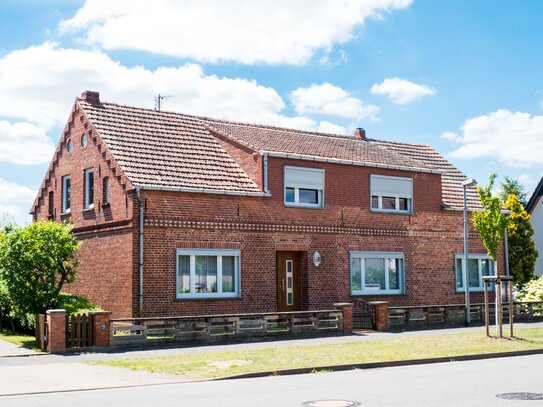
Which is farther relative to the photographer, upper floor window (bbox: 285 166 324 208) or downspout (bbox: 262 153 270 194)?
upper floor window (bbox: 285 166 324 208)

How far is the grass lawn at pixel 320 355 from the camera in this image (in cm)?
1448

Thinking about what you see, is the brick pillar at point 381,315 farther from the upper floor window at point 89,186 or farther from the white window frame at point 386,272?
the upper floor window at point 89,186

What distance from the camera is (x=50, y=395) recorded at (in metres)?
11.8

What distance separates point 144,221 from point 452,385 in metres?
12.7

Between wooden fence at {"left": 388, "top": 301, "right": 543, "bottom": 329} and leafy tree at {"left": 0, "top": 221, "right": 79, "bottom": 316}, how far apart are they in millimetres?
10596

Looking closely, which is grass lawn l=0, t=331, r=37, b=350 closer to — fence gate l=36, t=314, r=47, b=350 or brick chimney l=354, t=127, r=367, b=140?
fence gate l=36, t=314, r=47, b=350

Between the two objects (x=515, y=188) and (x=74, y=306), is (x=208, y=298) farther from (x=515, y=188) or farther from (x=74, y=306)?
(x=515, y=188)

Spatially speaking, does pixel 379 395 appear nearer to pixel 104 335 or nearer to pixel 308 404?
pixel 308 404

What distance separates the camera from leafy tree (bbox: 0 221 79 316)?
19.8 m

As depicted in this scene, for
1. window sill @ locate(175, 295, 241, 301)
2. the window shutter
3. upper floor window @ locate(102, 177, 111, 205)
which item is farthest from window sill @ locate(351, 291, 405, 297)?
upper floor window @ locate(102, 177, 111, 205)

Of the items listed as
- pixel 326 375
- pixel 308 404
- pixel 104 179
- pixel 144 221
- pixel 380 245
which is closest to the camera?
pixel 308 404

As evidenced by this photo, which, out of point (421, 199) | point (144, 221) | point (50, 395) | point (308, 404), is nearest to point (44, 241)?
point (144, 221)

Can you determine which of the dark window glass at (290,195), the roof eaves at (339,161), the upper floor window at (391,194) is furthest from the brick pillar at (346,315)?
the upper floor window at (391,194)

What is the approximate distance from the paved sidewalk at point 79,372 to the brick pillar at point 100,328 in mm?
459
